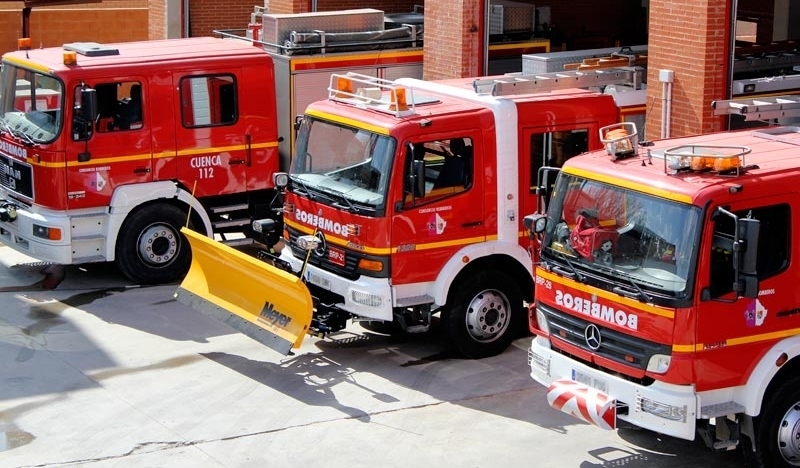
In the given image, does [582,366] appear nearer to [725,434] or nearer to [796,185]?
[725,434]

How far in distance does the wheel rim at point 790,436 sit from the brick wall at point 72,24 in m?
23.8

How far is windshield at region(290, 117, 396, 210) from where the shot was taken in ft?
38.4

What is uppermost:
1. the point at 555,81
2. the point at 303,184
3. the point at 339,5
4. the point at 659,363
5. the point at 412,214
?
the point at 339,5

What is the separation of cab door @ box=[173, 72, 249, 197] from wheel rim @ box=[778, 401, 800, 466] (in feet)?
25.4

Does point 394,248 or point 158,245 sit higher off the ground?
point 394,248

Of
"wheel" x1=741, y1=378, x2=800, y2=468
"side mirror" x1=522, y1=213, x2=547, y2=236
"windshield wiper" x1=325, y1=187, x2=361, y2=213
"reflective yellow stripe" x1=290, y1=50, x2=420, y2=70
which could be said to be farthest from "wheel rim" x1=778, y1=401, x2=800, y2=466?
"reflective yellow stripe" x1=290, y1=50, x2=420, y2=70

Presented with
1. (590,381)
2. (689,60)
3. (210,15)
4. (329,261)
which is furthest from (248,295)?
(210,15)

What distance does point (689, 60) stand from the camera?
1362 centimetres

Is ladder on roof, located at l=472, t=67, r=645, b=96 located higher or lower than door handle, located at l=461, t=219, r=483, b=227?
higher

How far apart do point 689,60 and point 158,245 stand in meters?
6.35

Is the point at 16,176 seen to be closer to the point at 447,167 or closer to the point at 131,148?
the point at 131,148

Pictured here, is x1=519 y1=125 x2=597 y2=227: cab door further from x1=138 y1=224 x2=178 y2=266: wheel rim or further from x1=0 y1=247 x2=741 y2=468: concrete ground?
x1=138 y1=224 x2=178 y2=266: wheel rim

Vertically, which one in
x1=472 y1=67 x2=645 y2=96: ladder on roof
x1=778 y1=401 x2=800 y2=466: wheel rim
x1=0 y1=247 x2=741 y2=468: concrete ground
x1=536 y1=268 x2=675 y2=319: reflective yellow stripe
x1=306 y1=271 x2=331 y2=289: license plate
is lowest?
x1=0 y1=247 x2=741 y2=468: concrete ground

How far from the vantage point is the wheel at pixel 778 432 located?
934 centimetres
